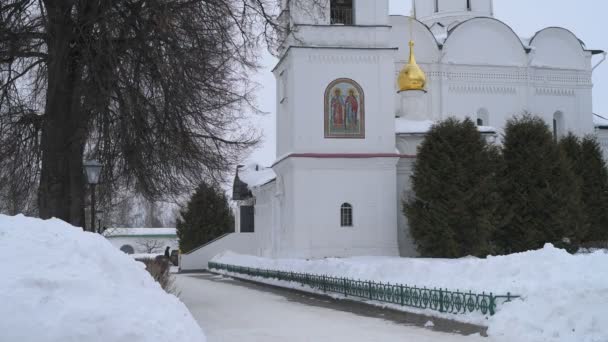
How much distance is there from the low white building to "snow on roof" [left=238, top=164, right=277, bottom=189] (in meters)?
28.1

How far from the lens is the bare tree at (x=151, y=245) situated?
6519 cm

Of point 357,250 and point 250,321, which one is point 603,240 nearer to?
point 357,250

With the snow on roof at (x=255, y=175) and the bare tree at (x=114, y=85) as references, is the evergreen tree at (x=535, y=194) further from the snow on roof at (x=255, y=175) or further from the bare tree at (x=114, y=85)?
the bare tree at (x=114, y=85)

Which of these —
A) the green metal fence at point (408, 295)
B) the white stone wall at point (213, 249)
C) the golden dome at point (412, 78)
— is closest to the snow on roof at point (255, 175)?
the white stone wall at point (213, 249)

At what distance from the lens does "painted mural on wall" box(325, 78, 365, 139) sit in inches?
947

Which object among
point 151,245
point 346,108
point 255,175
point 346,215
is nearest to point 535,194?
point 346,215

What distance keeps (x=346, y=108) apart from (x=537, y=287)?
13.9m

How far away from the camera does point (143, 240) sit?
65750 mm

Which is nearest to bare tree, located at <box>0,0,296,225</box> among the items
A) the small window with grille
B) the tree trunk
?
the tree trunk

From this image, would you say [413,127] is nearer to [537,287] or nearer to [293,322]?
[293,322]

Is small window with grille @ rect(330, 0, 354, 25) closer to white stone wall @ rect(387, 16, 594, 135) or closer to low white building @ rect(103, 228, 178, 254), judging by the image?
white stone wall @ rect(387, 16, 594, 135)

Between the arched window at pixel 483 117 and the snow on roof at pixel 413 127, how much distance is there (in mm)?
3858

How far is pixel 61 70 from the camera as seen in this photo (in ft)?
42.5

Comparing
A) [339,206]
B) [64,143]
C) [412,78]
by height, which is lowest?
[339,206]
